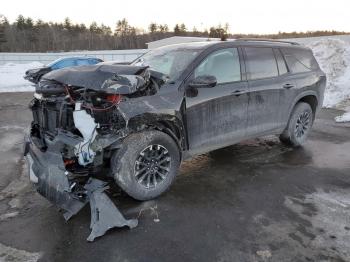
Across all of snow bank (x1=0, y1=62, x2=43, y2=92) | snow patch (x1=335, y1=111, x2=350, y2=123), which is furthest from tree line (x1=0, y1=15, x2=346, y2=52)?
snow patch (x1=335, y1=111, x2=350, y2=123)

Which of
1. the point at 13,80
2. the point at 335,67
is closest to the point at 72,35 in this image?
the point at 13,80

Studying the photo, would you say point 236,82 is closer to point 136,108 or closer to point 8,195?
point 136,108

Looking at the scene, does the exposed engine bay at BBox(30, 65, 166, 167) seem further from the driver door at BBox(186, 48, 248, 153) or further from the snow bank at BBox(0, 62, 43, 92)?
the snow bank at BBox(0, 62, 43, 92)

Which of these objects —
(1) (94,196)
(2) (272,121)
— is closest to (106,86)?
(1) (94,196)

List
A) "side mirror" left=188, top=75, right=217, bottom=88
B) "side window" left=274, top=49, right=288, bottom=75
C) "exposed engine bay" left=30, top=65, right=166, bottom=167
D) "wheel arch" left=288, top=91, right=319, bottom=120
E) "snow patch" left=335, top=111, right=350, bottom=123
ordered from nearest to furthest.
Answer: "exposed engine bay" left=30, top=65, right=166, bottom=167
"side mirror" left=188, top=75, right=217, bottom=88
"side window" left=274, top=49, right=288, bottom=75
"wheel arch" left=288, top=91, right=319, bottom=120
"snow patch" left=335, top=111, right=350, bottom=123

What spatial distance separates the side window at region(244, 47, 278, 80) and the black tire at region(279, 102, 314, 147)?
3.39 feet

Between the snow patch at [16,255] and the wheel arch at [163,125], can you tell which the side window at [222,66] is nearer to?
the wheel arch at [163,125]

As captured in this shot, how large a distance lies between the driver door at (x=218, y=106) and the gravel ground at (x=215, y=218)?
0.60 metres

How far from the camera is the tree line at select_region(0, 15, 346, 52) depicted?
264ft

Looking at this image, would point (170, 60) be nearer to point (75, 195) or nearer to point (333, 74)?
point (75, 195)

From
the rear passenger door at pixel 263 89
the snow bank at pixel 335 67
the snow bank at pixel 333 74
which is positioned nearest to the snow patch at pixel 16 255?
the rear passenger door at pixel 263 89

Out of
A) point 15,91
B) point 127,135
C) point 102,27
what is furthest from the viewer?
point 102,27

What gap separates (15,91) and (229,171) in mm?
13774

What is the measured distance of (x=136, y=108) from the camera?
12.8 ft
